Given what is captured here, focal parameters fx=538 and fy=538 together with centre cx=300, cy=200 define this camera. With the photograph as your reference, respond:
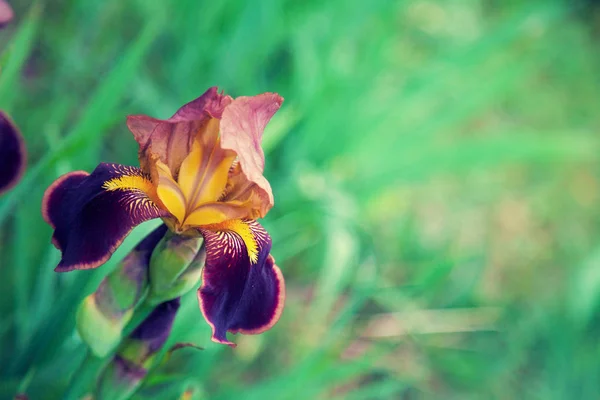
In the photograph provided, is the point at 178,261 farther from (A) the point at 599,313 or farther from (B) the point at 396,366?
(A) the point at 599,313

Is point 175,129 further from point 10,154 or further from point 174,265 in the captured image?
point 10,154

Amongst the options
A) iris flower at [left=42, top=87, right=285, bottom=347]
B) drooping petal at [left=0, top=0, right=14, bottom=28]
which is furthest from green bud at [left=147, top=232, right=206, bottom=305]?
drooping petal at [left=0, top=0, right=14, bottom=28]

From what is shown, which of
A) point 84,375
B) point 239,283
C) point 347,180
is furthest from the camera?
point 347,180

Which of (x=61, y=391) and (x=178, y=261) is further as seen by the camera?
(x=61, y=391)

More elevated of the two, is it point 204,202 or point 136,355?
point 204,202

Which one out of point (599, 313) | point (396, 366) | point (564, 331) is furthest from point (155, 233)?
point (599, 313)

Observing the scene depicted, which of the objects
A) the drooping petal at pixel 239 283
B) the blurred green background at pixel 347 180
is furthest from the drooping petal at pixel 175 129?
the blurred green background at pixel 347 180

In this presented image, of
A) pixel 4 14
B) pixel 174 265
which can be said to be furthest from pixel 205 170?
pixel 4 14
